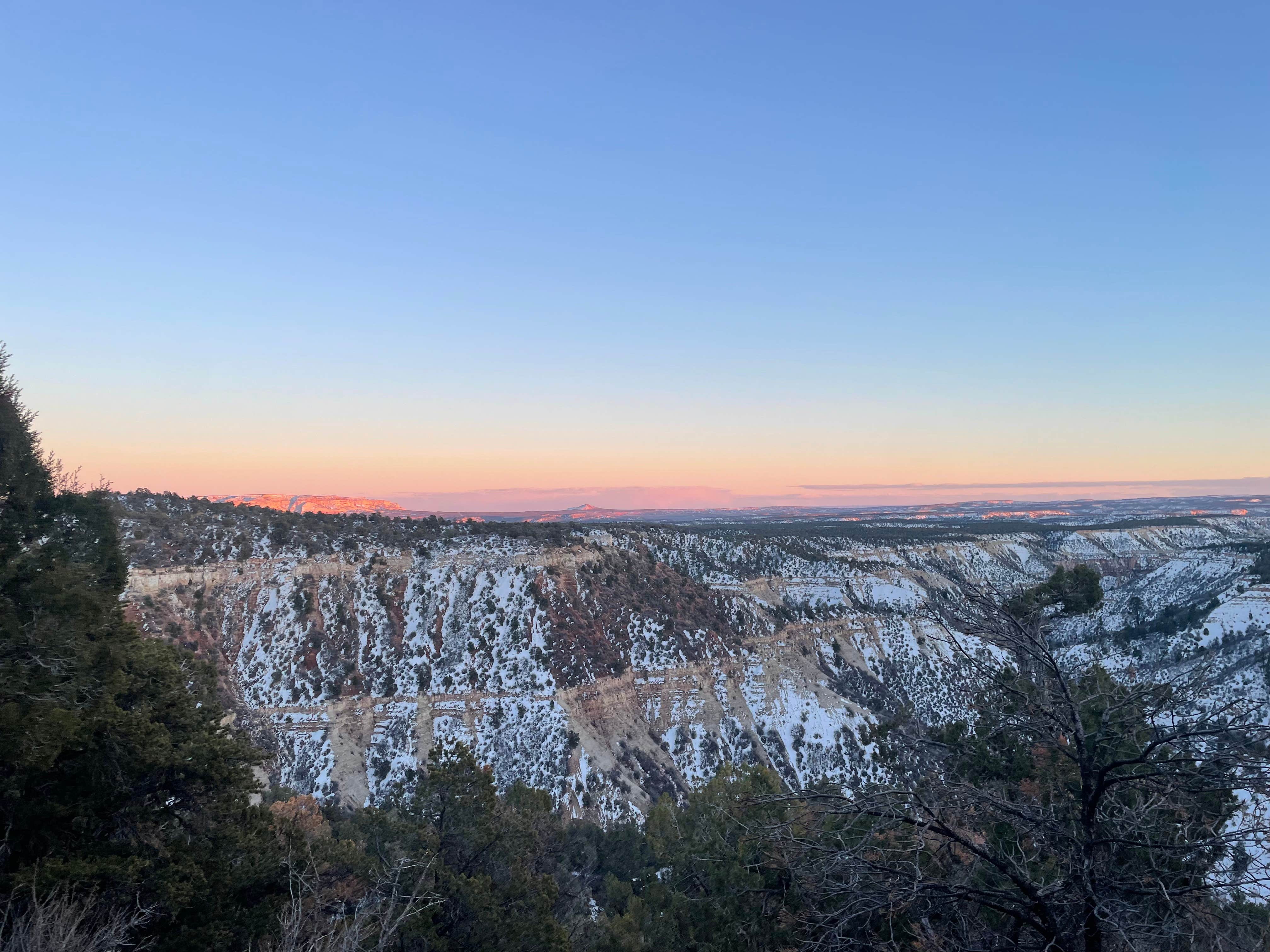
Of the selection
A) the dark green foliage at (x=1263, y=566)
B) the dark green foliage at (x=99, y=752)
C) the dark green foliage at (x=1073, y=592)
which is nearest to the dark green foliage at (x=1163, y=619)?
the dark green foliage at (x=1263, y=566)

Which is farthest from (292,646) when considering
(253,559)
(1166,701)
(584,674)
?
(1166,701)

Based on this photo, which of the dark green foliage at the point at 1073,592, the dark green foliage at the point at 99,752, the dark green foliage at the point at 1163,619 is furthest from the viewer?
the dark green foliage at the point at 1163,619

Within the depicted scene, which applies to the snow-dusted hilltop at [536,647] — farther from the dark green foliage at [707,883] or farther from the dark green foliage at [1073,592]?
the dark green foliage at [707,883]

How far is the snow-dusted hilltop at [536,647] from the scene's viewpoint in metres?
37.0

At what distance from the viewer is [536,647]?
143 feet

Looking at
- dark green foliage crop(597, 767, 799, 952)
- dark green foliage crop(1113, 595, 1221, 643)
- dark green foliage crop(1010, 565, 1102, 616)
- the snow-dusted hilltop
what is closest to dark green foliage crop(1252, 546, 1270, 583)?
the snow-dusted hilltop

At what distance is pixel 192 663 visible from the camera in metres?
16.0

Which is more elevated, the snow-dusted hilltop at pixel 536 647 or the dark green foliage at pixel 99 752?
the dark green foliage at pixel 99 752

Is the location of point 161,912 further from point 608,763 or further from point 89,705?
point 608,763

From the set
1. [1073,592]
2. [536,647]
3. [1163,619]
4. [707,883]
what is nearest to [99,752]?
[707,883]

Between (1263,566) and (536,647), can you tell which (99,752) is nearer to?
(536,647)

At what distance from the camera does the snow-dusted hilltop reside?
37031 millimetres

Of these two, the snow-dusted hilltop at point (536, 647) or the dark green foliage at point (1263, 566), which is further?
the dark green foliage at point (1263, 566)

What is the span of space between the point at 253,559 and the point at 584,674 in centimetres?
2199
